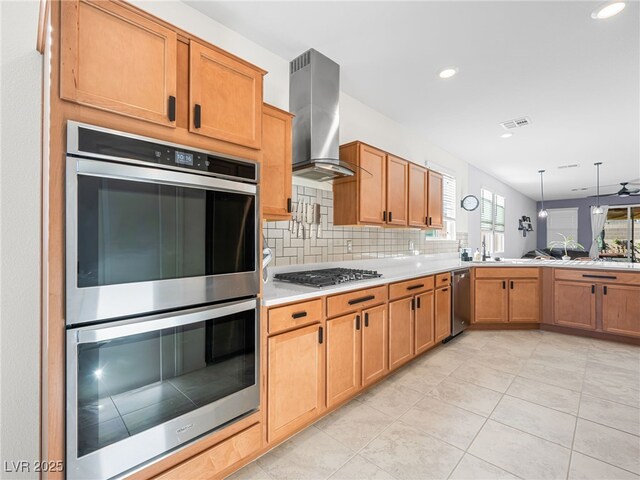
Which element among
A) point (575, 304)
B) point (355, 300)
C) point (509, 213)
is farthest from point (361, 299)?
point (509, 213)

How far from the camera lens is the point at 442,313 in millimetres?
3459

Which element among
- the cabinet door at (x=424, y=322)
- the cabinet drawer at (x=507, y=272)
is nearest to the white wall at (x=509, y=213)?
the cabinet drawer at (x=507, y=272)

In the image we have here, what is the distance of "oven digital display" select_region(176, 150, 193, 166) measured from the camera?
1.35m

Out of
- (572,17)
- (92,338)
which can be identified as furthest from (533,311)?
(92,338)

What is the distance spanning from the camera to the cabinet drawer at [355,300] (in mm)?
2088

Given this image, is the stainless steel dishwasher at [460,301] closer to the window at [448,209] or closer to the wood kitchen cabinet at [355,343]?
the window at [448,209]

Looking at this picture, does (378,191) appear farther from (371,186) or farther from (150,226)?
(150,226)

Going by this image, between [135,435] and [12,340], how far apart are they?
72cm

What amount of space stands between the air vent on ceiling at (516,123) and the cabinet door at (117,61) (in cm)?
406

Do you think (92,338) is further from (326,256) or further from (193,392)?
(326,256)

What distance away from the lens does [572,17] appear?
6.72ft

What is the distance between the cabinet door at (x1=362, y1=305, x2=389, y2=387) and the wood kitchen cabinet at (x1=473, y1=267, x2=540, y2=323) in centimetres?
236

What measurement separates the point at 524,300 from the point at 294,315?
391 centimetres

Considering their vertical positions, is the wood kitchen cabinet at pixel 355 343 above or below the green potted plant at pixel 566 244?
below
